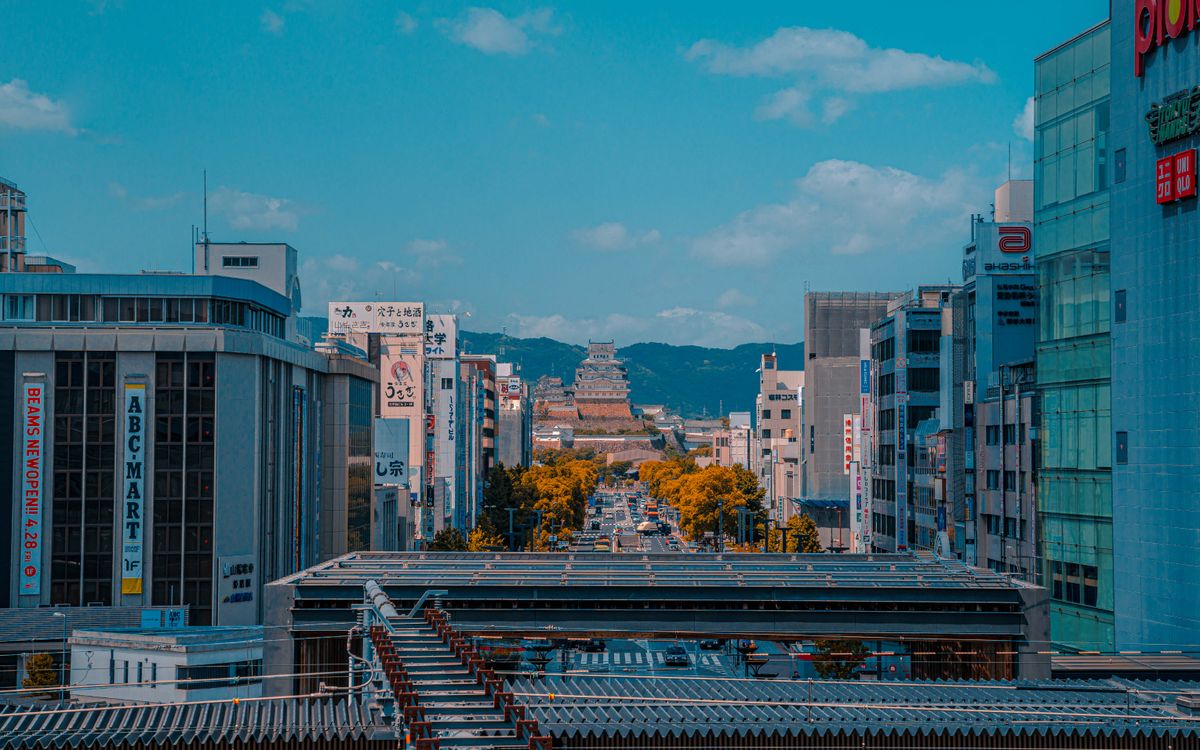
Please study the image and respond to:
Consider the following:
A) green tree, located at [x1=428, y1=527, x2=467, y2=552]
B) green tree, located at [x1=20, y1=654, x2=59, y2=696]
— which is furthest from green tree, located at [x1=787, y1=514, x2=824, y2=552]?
green tree, located at [x1=20, y1=654, x2=59, y2=696]

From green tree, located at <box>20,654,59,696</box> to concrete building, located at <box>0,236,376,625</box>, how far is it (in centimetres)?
920

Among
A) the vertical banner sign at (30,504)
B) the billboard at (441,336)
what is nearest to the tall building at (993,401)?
the vertical banner sign at (30,504)

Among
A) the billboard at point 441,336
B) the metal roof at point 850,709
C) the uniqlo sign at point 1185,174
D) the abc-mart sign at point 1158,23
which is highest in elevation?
the abc-mart sign at point 1158,23

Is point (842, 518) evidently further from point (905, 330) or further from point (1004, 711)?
point (1004, 711)

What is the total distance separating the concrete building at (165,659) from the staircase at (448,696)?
30786mm

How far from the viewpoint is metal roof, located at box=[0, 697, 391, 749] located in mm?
21938

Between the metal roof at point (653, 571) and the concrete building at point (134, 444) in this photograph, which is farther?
the concrete building at point (134, 444)

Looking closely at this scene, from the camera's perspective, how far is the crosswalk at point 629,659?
3184 inches

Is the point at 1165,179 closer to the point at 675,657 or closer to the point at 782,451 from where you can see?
the point at 675,657

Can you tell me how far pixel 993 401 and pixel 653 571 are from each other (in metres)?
35.1

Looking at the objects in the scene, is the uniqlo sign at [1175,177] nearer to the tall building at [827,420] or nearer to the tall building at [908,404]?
the tall building at [908,404]

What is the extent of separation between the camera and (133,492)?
67.7 meters

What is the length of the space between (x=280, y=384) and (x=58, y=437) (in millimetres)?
12022

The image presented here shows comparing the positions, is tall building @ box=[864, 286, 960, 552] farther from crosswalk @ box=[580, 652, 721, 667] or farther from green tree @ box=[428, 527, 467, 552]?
green tree @ box=[428, 527, 467, 552]
